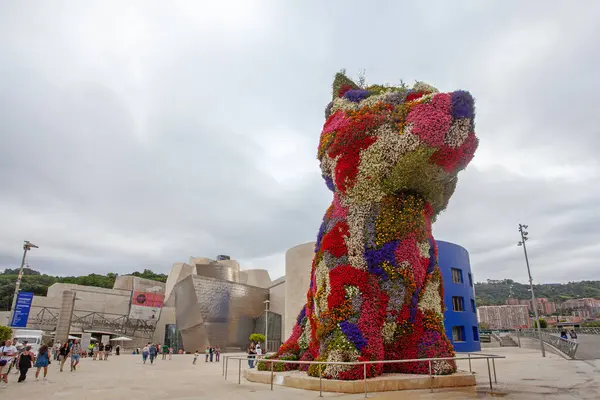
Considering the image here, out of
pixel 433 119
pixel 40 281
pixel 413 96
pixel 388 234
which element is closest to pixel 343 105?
pixel 413 96

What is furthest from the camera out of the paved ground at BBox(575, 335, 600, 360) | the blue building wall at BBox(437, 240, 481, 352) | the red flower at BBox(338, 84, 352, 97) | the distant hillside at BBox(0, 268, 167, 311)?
the distant hillside at BBox(0, 268, 167, 311)

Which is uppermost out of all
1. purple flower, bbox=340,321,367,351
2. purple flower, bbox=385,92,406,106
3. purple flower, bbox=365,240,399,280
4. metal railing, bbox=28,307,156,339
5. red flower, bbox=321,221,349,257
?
purple flower, bbox=385,92,406,106

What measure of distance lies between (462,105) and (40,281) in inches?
4090

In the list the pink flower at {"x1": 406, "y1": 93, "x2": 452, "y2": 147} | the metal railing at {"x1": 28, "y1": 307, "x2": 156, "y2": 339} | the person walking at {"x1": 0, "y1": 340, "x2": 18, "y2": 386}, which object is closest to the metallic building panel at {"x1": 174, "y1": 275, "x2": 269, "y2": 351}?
the metal railing at {"x1": 28, "y1": 307, "x2": 156, "y2": 339}

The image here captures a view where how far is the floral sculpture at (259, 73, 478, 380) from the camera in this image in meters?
9.73

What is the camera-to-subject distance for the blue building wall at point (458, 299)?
32.7 m

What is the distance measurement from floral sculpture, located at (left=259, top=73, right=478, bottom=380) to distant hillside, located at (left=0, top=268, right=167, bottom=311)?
8661cm

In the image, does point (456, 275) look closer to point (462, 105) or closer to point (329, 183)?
point (329, 183)

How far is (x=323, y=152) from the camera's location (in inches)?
475

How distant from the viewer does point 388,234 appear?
10.3 metres

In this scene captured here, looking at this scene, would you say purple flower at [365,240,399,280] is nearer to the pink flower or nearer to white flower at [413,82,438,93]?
the pink flower

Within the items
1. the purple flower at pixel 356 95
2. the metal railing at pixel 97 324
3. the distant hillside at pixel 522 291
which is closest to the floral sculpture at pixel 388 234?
the purple flower at pixel 356 95

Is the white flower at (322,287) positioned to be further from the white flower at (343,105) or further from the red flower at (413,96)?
the red flower at (413,96)

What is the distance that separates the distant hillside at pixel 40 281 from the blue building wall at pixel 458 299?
7991cm
